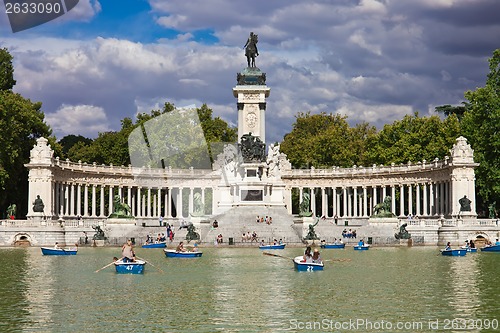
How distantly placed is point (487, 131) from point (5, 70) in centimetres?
5681

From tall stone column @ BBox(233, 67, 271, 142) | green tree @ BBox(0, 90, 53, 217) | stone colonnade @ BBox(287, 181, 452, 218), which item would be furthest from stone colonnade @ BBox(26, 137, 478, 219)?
tall stone column @ BBox(233, 67, 271, 142)

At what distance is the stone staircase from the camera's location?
72.4 meters

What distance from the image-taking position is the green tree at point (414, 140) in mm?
100688

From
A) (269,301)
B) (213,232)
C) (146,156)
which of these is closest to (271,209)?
(213,232)

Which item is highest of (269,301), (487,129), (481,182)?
(487,129)

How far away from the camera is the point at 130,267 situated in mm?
40875

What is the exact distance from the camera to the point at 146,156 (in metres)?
114

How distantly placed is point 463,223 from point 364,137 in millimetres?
54545

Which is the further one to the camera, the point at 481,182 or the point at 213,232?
the point at 481,182

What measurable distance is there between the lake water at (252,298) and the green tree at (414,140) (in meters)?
54.3

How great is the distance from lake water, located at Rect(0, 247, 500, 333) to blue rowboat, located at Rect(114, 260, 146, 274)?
0.46 meters

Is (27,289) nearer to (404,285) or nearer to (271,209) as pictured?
(404,285)

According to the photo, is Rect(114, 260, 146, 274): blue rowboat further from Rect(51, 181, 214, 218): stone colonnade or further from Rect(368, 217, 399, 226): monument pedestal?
Rect(51, 181, 214, 218): stone colonnade

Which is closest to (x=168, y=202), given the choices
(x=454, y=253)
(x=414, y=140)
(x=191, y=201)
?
(x=191, y=201)
